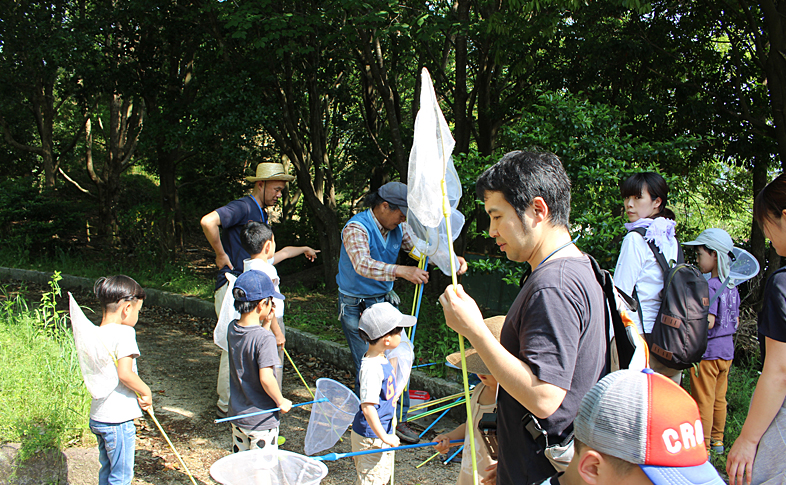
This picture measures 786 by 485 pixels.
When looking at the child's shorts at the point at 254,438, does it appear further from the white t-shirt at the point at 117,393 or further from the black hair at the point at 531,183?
the black hair at the point at 531,183

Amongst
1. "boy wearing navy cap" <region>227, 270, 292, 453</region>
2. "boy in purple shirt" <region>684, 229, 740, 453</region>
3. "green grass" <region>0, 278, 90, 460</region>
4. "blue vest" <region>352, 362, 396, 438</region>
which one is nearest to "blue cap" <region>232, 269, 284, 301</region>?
"boy wearing navy cap" <region>227, 270, 292, 453</region>

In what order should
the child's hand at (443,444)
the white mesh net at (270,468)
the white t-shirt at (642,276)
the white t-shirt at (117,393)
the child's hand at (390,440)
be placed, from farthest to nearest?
the white t-shirt at (642,276)
the white t-shirt at (117,393)
the child's hand at (390,440)
the child's hand at (443,444)
the white mesh net at (270,468)

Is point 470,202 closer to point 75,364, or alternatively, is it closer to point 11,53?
point 75,364

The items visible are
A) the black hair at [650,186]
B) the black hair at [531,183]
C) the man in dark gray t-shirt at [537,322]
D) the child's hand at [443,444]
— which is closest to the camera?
the man in dark gray t-shirt at [537,322]

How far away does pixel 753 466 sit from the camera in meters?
1.91

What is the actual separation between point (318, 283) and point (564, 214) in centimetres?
819

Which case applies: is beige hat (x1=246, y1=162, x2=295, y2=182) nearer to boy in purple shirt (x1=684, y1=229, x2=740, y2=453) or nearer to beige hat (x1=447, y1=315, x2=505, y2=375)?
beige hat (x1=447, y1=315, x2=505, y2=375)

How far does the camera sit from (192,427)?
4172 millimetres

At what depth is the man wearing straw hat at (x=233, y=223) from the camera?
13.4 feet

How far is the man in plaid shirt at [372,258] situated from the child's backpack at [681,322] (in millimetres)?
1247

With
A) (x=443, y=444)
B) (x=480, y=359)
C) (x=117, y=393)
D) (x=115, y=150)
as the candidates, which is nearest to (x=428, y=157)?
(x=480, y=359)

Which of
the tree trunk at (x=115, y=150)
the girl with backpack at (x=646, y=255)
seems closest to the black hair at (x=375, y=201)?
the girl with backpack at (x=646, y=255)

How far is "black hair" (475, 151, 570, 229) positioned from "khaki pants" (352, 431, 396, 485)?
64.2 inches

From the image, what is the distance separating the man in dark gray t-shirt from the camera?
1459mm
